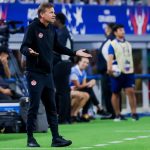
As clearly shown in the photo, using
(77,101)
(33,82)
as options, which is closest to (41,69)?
(33,82)

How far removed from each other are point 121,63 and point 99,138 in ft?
18.2

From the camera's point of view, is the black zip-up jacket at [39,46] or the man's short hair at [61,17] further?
the man's short hair at [61,17]

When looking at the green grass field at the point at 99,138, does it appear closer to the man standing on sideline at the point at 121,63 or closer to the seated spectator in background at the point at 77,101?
the man standing on sideline at the point at 121,63

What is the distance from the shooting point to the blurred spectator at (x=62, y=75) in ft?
55.9

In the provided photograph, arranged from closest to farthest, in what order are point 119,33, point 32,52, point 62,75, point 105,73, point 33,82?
point 32,52
point 33,82
point 62,75
point 119,33
point 105,73

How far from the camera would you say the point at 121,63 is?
17844 millimetres

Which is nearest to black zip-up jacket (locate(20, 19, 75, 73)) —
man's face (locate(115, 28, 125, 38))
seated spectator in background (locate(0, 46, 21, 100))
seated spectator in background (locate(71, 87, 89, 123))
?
seated spectator in background (locate(0, 46, 21, 100))

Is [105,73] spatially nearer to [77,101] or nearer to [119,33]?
[77,101]

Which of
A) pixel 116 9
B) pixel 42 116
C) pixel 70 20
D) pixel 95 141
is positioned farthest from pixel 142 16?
pixel 95 141

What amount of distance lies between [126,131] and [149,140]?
93.2 inches

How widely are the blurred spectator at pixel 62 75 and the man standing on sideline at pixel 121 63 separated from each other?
3.86 feet

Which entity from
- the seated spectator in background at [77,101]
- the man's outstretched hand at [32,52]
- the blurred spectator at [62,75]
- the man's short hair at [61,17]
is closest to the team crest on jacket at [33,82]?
the man's outstretched hand at [32,52]

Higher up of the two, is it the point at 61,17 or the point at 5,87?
the point at 61,17

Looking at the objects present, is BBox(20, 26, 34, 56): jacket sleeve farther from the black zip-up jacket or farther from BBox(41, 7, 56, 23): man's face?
BBox(41, 7, 56, 23): man's face
